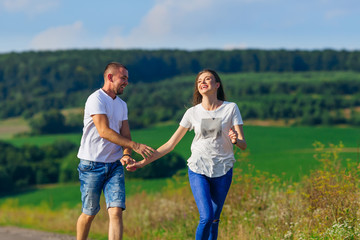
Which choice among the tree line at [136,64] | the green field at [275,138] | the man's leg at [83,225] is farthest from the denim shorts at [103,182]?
the tree line at [136,64]

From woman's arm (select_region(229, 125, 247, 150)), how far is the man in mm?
908

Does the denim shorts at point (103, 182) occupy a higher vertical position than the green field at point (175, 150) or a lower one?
higher

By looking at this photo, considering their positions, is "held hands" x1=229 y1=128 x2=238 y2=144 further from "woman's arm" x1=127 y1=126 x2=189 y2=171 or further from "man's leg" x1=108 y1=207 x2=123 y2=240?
"man's leg" x1=108 y1=207 x2=123 y2=240

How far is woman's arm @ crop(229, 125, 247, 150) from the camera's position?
459 centimetres

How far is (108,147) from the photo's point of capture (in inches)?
→ 197

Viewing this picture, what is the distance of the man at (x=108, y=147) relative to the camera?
193 inches

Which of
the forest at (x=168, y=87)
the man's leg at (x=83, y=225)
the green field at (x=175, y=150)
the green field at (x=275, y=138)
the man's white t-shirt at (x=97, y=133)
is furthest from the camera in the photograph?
the forest at (x=168, y=87)

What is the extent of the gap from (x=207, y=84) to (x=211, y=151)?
669 millimetres

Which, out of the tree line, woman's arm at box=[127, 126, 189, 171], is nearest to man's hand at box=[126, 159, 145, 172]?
woman's arm at box=[127, 126, 189, 171]

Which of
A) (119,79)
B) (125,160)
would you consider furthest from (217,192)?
(119,79)

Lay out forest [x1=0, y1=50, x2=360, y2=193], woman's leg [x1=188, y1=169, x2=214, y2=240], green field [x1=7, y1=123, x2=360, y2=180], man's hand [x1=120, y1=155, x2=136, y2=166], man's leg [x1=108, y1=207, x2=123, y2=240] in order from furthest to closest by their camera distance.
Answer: forest [x1=0, y1=50, x2=360, y2=193], green field [x1=7, y1=123, x2=360, y2=180], man's hand [x1=120, y1=155, x2=136, y2=166], man's leg [x1=108, y1=207, x2=123, y2=240], woman's leg [x1=188, y1=169, x2=214, y2=240]

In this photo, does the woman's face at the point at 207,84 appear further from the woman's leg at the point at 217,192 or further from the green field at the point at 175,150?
the green field at the point at 175,150

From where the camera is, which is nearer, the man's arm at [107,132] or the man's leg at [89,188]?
the man's arm at [107,132]

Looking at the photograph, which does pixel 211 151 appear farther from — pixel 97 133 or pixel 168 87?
pixel 168 87
